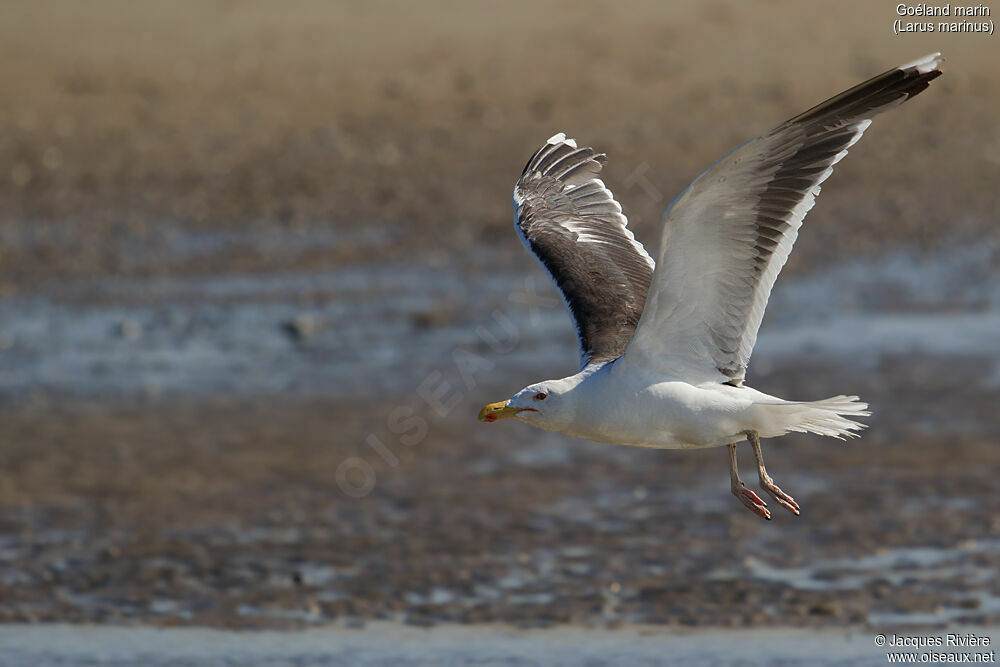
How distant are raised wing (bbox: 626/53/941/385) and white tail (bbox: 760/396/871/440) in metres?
0.36

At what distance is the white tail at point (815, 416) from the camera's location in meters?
7.69

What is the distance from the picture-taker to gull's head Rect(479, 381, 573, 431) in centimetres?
801

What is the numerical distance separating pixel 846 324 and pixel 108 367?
6.98 metres

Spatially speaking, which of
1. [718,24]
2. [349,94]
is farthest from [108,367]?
[718,24]

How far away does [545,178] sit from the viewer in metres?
10.4

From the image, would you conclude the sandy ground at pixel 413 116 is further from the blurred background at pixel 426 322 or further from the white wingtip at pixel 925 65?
the white wingtip at pixel 925 65

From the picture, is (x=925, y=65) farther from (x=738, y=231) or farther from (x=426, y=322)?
(x=426, y=322)

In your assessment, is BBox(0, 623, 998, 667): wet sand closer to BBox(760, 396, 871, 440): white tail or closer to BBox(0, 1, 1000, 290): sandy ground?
BBox(760, 396, 871, 440): white tail

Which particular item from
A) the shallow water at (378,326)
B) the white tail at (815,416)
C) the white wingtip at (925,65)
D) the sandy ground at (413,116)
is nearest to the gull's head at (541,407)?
the white tail at (815,416)

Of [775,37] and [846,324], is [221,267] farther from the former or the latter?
[775,37]

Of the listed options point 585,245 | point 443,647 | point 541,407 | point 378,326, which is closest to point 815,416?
point 541,407

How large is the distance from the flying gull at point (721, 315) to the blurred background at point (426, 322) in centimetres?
323

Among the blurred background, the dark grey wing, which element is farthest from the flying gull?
the blurred background

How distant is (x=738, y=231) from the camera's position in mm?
7684
